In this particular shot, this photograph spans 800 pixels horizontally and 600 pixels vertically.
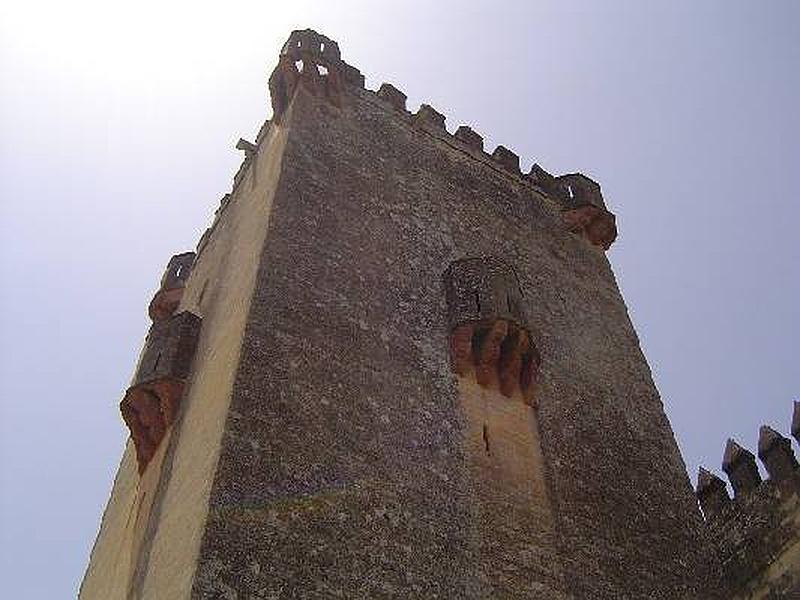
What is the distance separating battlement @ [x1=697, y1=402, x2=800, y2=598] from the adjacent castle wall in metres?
0.53

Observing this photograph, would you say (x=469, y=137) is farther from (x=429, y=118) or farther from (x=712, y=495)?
(x=712, y=495)

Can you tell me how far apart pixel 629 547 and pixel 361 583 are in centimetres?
386

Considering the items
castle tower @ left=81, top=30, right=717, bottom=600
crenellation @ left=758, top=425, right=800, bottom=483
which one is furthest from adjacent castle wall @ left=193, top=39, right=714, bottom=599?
crenellation @ left=758, top=425, right=800, bottom=483

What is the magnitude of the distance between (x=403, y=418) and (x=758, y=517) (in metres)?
5.14

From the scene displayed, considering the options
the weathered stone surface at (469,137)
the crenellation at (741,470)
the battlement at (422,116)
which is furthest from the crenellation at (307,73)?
the crenellation at (741,470)

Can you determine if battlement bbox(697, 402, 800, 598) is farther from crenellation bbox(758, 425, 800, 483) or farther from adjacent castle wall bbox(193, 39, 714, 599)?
adjacent castle wall bbox(193, 39, 714, 599)

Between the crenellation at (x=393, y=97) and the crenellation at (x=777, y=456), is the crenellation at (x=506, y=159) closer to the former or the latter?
the crenellation at (x=393, y=97)

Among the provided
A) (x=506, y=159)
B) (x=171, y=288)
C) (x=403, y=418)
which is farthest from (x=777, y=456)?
(x=171, y=288)

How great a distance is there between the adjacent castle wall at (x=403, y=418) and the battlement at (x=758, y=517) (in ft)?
1.73

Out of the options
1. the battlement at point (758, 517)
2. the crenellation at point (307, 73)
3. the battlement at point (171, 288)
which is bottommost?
the battlement at point (758, 517)

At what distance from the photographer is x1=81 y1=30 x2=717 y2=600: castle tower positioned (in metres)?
7.93

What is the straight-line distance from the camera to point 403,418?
945cm

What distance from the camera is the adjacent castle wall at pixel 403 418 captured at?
7.83 metres

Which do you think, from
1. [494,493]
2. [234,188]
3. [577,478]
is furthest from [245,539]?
[234,188]
